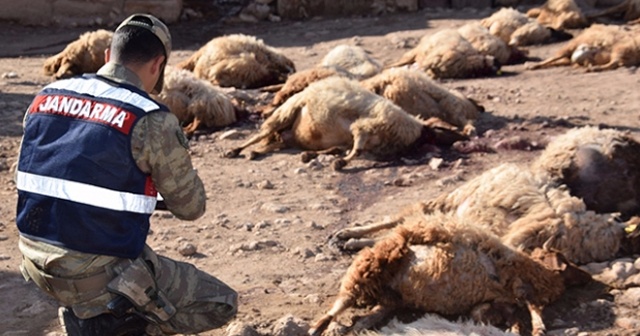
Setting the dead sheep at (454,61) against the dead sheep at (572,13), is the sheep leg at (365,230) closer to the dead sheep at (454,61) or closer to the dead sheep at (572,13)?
the dead sheep at (454,61)

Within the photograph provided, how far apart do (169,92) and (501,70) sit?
4581mm

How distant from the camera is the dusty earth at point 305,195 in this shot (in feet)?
17.8

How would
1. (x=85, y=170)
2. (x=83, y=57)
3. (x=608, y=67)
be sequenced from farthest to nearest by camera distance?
(x=608, y=67) < (x=83, y=57) < (x=85, y=170)

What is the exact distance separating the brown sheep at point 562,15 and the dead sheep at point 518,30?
0.50m

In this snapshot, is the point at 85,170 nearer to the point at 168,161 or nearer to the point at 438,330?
the point at 168,161

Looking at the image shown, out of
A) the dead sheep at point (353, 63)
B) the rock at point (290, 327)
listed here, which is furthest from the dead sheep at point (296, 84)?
the rock at point (290, 327)

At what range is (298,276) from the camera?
5.91 metres

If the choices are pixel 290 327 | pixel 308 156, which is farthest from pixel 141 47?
pixel 308 156

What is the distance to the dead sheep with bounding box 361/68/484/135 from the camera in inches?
367

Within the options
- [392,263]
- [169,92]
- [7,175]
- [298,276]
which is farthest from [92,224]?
[169,92]

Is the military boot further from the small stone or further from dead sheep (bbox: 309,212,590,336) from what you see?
the small stone

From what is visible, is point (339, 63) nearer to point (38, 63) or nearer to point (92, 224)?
point (38, 63)

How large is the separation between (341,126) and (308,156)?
41 centimetres

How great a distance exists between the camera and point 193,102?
31.2 feet
